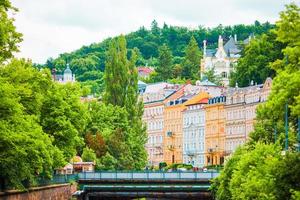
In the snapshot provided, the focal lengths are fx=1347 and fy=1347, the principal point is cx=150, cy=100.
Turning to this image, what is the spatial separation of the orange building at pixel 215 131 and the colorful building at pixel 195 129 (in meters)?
1.85

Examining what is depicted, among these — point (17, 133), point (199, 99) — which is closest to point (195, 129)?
point (199, 99)

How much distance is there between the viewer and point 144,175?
105500mm

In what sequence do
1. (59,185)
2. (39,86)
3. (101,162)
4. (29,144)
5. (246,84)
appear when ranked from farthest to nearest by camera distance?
(246,84)
(101,162)
(59,185)
(39,86)
(29,144)

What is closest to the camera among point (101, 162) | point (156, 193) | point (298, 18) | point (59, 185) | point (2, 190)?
point (298, 18)

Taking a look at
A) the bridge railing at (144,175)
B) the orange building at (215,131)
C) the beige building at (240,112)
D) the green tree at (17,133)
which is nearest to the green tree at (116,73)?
the beige building at (240,112)

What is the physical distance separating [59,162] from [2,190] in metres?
17.6

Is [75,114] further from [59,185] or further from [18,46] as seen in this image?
[18,46]

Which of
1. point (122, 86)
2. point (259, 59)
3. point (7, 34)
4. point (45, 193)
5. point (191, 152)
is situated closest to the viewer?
point (7, 34)

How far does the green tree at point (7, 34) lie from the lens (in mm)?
60069

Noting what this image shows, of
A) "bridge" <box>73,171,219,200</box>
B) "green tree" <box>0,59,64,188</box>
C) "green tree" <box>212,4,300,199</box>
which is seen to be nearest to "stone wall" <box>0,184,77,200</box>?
"bridge" <box>73,171,219,200</box>

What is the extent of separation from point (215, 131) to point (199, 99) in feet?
29.6

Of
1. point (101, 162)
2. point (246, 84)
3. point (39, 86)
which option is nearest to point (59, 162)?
point (39, 86)

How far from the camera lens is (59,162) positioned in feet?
286

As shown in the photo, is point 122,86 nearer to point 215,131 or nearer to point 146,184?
point 215,131
